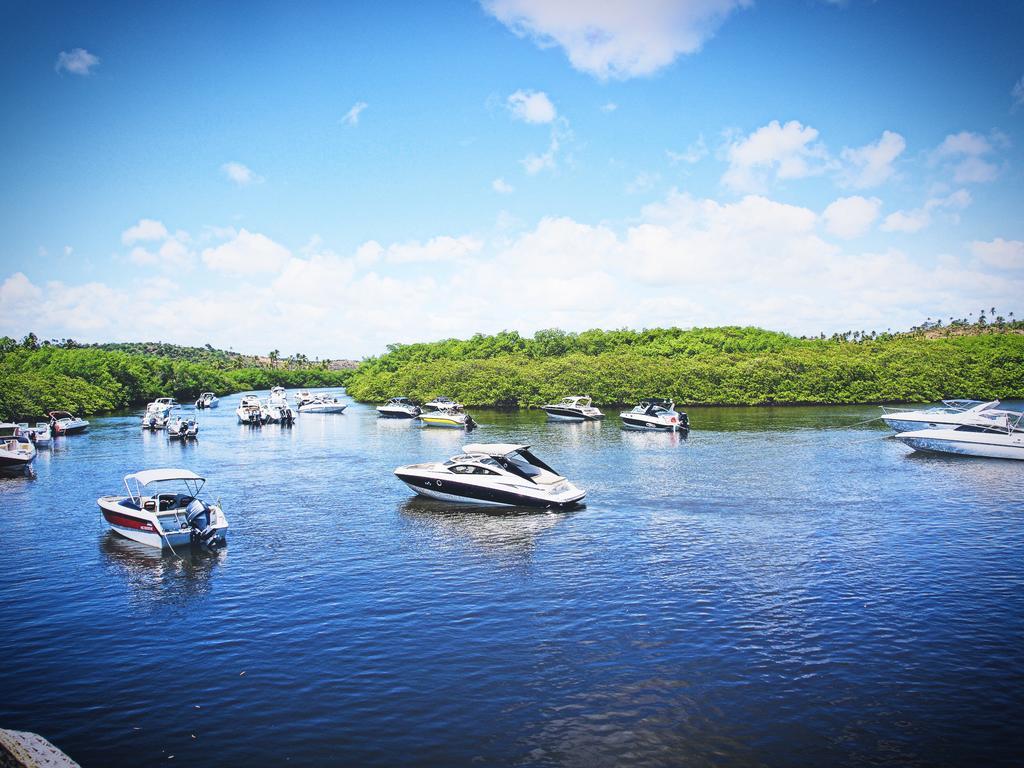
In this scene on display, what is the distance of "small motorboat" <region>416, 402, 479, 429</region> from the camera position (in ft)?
291

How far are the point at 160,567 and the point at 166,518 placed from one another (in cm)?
332

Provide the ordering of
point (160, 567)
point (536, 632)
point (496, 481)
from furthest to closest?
point (496, 481), point (160, 567), point (536, 632)

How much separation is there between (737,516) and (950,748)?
2034 centimetres

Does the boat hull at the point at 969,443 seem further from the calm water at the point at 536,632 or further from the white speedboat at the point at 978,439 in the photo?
the calm water at the point at 536,632

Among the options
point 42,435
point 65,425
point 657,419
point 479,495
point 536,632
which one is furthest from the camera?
point 65,425

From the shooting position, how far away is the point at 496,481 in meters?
36.5

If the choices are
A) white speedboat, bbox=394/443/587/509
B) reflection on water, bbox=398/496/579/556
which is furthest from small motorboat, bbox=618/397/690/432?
reflection on water, bbox=398/496/579/556

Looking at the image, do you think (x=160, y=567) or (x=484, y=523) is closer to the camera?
(x=160, y=567)

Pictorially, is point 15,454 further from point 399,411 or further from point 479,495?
point 399,411

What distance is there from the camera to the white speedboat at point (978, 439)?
50.2 metres

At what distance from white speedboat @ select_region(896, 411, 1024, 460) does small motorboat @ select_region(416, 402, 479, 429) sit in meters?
48.5

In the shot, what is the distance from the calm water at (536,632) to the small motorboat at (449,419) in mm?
47505

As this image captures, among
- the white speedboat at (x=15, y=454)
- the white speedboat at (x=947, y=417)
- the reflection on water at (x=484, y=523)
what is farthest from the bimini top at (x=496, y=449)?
the white speedboat at (x=947, y=417)

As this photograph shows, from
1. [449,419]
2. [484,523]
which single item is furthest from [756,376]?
[484,523]
